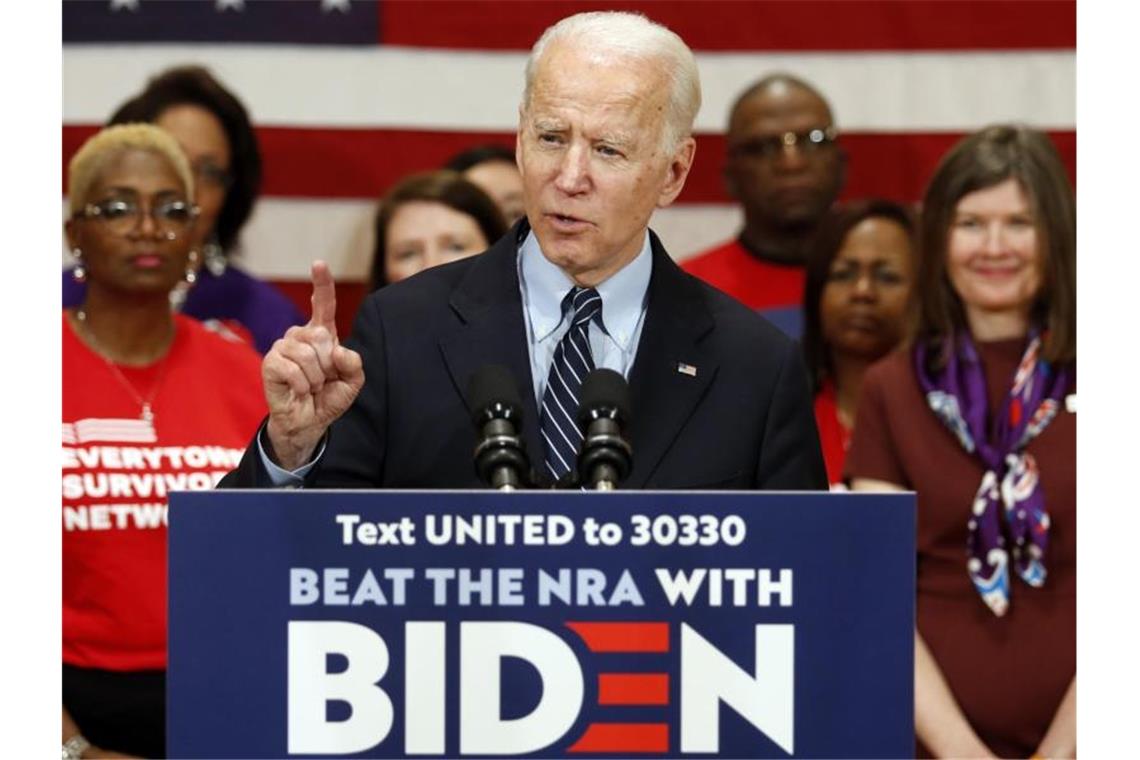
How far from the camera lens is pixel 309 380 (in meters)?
2.06

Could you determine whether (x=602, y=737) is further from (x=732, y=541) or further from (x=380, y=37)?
(x=380, y=37)

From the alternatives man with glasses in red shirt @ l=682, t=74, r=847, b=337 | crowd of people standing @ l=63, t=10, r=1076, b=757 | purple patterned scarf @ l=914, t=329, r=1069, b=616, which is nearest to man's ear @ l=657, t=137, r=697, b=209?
crowd of people standing @ l=63, t=10, r=1076, b=757

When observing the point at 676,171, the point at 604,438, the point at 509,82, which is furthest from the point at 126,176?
the point at 604,438

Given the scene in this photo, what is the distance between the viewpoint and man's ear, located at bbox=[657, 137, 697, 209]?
99.0 inches

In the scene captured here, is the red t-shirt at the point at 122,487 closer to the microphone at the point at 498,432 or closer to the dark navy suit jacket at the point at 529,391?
the dark navy suit jacket at the point at 529,391

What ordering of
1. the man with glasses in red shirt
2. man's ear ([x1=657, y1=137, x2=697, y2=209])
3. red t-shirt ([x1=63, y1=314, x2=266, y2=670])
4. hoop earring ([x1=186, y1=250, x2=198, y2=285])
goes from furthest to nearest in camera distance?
the man with glasses in red shirt → hoop earring ([x1=186, y1=250, x2=198, y2=285]) → red t-shirt ([x1=63, y1=314, x2=266, y2=670]) → man's ear ([x1=657, y1=137, x2=697, y2=209])

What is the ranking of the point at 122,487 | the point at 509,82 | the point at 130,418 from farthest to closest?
the point at 509,82
the point at 130,418
the point at 122,487

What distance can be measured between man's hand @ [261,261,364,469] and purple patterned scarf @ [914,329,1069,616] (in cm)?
191

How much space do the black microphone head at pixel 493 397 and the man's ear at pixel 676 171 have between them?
530mm

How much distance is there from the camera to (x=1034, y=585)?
3.72 m

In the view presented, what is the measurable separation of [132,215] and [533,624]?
2.31 meters

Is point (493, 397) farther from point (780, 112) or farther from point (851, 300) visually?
point (780, 112)

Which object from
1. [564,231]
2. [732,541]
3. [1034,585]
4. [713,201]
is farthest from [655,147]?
[713,201]

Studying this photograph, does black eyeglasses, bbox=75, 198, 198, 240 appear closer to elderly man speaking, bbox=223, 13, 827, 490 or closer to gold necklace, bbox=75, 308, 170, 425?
gold necklace, bbox=75, 308, 170, 425
